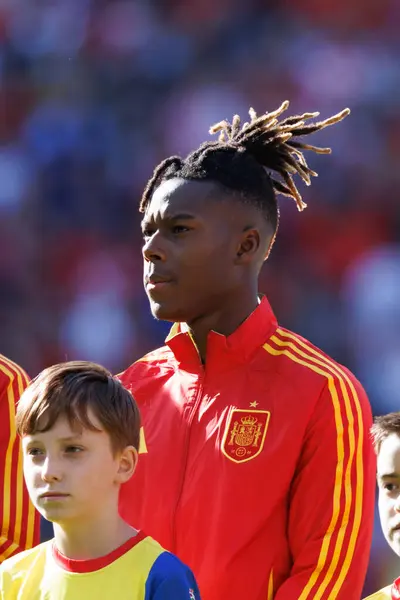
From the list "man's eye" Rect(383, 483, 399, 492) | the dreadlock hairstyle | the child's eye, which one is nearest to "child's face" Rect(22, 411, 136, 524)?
the child's eye

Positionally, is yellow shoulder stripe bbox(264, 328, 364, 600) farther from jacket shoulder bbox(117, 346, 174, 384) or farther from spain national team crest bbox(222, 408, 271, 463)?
jacket shoulder bbox(117, 346, 174, 384)

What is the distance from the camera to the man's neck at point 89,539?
8.17 ft

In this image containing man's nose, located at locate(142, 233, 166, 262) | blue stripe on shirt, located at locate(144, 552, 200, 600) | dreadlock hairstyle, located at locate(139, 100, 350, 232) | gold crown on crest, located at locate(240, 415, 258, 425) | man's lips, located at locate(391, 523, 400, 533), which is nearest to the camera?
blue stripe on shirt, located at locate(144, 552, 200, 600)

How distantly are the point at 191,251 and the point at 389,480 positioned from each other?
0.76m

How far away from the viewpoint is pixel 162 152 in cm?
707

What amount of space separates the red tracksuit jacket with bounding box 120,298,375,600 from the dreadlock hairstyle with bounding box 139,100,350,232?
1.25ft

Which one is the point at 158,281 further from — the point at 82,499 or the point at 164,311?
the point at 82,499

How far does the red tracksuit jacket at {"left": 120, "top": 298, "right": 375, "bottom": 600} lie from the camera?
→ 2875 mm

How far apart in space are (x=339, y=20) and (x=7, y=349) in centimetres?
276

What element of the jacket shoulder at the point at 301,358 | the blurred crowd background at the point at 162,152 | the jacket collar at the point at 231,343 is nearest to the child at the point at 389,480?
the jacket shoulder at the point at 301,358

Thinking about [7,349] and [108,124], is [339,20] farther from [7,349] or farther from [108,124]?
[7,349]

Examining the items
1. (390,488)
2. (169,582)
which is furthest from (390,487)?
(169,582)

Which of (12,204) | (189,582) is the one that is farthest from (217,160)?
(12,204)

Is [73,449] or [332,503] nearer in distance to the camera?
[73,449]
